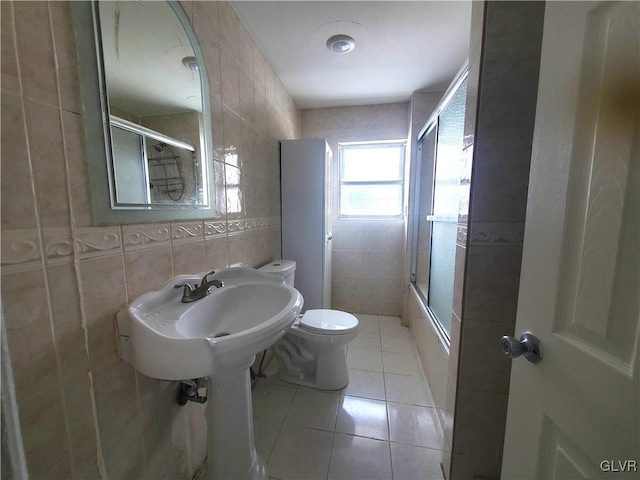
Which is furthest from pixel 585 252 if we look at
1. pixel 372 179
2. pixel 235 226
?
pixel 372 179

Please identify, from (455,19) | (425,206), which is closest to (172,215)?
(455,19)

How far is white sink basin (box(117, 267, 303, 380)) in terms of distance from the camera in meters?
0.63

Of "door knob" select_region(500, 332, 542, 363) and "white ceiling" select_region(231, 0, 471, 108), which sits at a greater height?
"white ceiling" select_region(231, 0, 471, 108)

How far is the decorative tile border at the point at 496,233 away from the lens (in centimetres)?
90

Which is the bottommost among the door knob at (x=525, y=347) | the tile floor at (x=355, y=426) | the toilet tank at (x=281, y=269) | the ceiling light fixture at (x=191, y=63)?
the tile floor at (x=355, y=426)

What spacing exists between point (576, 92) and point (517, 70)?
21.6 inches

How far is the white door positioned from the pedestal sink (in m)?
0.66

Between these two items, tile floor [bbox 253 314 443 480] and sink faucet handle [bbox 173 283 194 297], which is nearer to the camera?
sink faucet handle [bbox 173 283 194 297]

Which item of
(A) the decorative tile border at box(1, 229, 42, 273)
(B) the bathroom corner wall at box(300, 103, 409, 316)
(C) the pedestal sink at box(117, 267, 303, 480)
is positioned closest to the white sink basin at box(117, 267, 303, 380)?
(C) the pedestal sink at box(117, 267, 303, 480)

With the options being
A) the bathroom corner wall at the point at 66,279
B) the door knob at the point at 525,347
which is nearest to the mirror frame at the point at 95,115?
the bathroom corner wall at the point at 66,279

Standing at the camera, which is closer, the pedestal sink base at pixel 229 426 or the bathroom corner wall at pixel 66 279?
the bathroom corner wall at pixel 66 279

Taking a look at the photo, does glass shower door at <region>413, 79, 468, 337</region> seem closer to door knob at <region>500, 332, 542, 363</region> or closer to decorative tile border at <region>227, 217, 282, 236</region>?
door knob at <region>500, 332, 542, 363</region>

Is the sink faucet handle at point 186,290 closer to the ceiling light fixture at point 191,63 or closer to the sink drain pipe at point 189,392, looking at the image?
the sink drain pipe at point 189,392

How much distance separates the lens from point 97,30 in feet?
2.12
